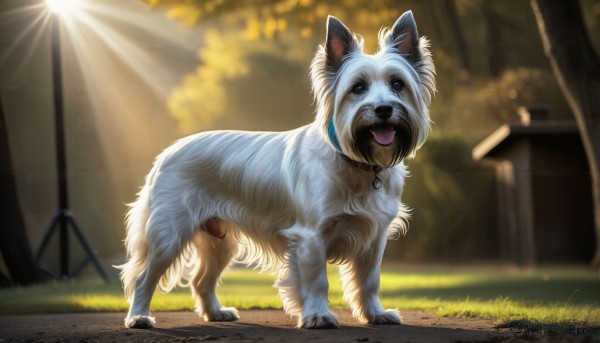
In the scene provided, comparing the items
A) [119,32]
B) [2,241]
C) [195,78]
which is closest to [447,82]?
[195,78]

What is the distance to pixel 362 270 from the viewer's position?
5160 millimetres

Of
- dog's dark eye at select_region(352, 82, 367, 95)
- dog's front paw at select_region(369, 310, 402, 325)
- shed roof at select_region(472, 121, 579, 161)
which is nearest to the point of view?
dog's dark eye at select_region(352, 82, 367, 95)

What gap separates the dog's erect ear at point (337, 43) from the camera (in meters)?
4.74

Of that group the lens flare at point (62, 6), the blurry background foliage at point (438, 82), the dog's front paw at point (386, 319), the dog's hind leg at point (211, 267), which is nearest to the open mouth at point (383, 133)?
the dog's front paw at point (386, 319)

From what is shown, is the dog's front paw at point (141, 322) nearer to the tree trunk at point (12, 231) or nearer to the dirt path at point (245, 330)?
the dirt path at point (245, 330)

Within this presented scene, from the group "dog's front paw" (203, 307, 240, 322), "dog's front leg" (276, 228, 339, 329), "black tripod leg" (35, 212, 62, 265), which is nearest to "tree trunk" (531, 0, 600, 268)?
"dog's front leg" (276, 228, 339, 329)

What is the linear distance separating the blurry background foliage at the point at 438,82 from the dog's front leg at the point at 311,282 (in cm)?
734

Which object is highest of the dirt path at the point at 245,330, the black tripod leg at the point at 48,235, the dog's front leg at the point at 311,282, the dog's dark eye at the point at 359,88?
the dog's dark eye at the point at 359,88

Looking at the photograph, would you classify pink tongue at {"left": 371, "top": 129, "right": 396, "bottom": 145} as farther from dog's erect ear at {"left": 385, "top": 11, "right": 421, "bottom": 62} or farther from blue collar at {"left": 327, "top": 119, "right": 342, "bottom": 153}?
dog's erect ear at {"left": 385, "top": 11, "right": 421, "bottom": 62}

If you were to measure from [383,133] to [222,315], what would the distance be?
2139mm

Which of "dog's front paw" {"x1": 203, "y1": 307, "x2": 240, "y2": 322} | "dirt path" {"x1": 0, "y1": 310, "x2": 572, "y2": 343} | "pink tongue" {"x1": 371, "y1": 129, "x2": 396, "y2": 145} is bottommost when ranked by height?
"dirt path" {"x1": 0, "y1": 310, "x2": 572, "y2": 343}

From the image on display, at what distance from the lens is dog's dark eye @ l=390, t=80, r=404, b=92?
4531mm

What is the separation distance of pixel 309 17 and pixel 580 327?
806cm

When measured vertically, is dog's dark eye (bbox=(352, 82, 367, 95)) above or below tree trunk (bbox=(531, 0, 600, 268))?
below
